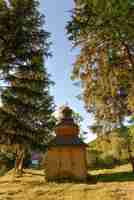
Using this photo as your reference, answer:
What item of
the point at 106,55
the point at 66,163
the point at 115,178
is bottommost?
the point at 115,178

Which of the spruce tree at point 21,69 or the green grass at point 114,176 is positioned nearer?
the spruce tree at point 21,69

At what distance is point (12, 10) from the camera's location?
18.1 meters

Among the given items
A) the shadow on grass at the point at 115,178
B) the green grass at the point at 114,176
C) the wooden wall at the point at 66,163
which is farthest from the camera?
the wooden wall at the point at 66,163

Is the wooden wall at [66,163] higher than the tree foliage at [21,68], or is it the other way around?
the tree foliage at [21,68]

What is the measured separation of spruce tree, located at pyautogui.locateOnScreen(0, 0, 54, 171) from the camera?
55.7ft

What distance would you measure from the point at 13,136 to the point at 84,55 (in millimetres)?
9362

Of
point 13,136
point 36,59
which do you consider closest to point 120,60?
point 36,59

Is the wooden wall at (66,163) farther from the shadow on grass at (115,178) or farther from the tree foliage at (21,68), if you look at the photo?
the tree foliage at (21,68)

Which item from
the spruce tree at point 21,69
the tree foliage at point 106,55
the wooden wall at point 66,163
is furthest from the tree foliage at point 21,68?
the wooden wall at point 66,163

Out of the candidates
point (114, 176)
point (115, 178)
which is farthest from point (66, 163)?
point (114, 176)

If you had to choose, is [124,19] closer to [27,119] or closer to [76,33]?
[76,33]

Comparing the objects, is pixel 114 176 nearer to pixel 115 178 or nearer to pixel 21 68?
pixel 115 178

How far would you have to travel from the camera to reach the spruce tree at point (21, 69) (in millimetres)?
16969

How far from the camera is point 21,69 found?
17906 mm
